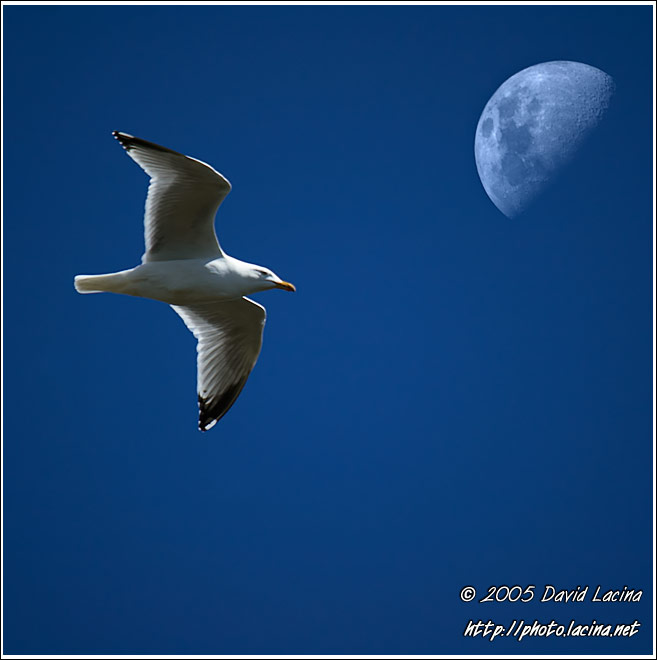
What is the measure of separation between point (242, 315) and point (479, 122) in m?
5.90

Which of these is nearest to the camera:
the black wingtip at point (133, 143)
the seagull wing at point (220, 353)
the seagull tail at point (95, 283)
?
the black wingtip at point (133, 143)

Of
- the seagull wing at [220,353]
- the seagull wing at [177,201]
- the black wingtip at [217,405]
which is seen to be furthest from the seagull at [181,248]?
the black wingtip at [217,405]

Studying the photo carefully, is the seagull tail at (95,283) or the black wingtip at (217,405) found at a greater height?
the seagull tail at (95,283)

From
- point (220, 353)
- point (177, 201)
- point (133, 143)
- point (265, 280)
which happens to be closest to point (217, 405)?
point (220, 353)

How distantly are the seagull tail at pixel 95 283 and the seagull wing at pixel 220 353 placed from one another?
935 mm

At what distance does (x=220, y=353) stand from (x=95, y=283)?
1.13 m

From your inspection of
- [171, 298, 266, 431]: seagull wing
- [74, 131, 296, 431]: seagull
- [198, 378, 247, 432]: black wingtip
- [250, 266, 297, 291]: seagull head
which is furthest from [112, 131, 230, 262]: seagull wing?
[198, 378, 247, 432]: black wingtip

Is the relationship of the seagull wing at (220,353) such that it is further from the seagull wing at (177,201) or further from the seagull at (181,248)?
the seagull wing at (177,201)

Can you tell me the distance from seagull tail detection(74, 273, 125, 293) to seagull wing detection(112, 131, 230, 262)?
0.84 feet

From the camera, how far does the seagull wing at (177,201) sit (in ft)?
18.6

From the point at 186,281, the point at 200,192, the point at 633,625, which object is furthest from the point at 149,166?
the point at 633,625

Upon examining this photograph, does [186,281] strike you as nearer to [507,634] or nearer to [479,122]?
[507,634]

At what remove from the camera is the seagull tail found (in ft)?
19.5

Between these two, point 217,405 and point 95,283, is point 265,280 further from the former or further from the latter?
point 217,405
